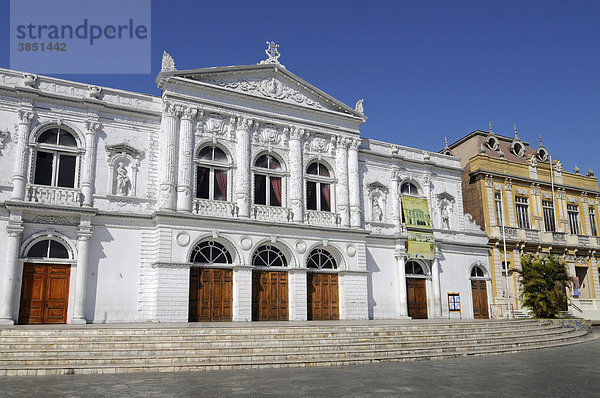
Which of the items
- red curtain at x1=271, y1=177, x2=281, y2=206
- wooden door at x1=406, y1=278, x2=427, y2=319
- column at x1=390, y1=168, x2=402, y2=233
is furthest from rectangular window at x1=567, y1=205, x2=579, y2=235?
red curtain at x1=271, y1=177, x2=281, y2=206

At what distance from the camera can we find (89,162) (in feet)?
74.8

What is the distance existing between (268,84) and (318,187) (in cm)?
611

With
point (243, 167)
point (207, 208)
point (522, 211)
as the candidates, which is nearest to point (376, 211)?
point (243, 167)

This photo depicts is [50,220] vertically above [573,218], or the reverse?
[573,218]

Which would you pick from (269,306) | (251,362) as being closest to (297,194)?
(269,306)

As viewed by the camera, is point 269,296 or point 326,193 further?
point 326,193

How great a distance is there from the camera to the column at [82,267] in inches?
835

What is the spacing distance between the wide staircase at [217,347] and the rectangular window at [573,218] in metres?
21.8

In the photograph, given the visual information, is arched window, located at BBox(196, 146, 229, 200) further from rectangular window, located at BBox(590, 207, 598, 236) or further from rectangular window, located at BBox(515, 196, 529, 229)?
rectangular window, located at BBox(590, 207, 598, 236)

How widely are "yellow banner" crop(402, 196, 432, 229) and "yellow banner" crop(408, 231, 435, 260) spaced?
1.82ft

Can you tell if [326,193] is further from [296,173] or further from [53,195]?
[53,195]

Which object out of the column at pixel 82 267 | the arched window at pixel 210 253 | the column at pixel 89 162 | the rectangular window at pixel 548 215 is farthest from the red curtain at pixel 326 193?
the rectangular window at pixel 548 215

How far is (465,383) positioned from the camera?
38.2ft

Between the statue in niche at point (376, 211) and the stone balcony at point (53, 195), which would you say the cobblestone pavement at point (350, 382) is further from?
the statue in niche at point (376, 211)
